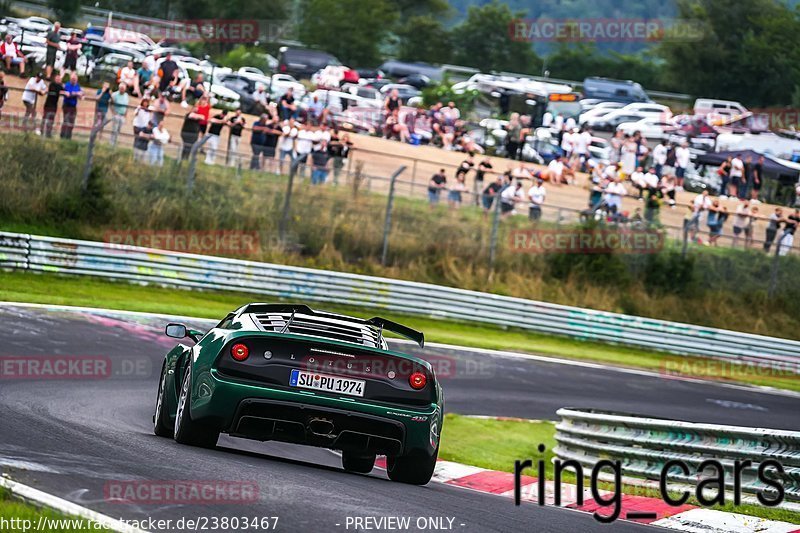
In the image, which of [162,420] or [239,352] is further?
[162,420]

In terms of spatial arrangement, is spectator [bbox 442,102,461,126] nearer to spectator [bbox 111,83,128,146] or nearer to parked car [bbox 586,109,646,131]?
parked car [bbox 586,109,646,131]

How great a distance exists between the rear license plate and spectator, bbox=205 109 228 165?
51.2 feet

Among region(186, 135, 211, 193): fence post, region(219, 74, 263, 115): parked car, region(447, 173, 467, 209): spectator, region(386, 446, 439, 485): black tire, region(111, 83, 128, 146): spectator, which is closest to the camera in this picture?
region(386, 446, 439, 485): black tire

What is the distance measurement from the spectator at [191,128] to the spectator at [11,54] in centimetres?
341

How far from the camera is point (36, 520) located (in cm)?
488

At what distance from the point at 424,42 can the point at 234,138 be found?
54.1 metres

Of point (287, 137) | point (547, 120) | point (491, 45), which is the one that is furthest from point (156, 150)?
point (491, 45)

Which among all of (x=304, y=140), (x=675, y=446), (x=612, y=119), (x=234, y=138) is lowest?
(x=675, y=446)

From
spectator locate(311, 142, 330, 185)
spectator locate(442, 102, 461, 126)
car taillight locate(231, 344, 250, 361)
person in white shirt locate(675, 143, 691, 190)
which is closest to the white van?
spectator locate(442, 102, 461, 126)

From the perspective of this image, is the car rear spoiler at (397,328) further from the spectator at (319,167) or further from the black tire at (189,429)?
the spectator at (319,167)

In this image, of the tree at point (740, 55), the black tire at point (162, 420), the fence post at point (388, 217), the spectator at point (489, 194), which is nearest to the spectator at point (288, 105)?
the fence post at point (388, 217)

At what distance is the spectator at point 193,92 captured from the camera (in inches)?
1023

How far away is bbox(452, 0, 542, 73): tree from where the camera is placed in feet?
259

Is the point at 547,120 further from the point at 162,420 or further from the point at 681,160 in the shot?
the point at 162,420
